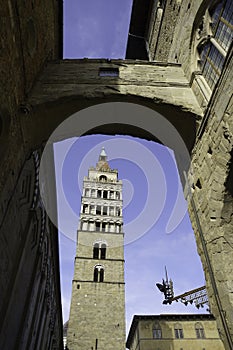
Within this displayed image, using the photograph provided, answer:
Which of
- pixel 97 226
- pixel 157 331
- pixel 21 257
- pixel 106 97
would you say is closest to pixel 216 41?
pixel 106 97

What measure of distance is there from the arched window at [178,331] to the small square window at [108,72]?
81.6 ft

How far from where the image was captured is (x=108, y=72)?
21.5 feet

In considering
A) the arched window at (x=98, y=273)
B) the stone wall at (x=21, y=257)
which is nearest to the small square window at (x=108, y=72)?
the stone wall at (x=21, y=257)

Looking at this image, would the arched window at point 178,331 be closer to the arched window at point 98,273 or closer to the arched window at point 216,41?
the arched window at point 98,273

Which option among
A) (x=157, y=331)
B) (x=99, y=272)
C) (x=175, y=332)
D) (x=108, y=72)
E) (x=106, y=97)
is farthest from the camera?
(x=99, y=272)

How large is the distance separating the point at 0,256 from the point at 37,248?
328 cm

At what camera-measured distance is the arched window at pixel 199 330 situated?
23.9m

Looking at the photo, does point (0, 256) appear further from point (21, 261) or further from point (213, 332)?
point (213, 332)

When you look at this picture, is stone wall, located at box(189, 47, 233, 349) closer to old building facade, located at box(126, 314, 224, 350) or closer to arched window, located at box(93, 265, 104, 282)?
old building facade, located at box(126, 314, 224, 350)

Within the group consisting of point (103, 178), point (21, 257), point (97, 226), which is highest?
point (103, 178)

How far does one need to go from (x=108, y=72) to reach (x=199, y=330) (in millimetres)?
25561

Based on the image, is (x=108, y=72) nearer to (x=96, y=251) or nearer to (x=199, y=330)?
(x=96, y=251)

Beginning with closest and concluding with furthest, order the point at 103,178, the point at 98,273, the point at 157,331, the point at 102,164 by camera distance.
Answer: the point at 157,331 < the point at 98,273 < the point at 103,178 < the point at 102,164

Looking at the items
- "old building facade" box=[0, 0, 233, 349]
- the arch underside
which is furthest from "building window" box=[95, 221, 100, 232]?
the arch underside
